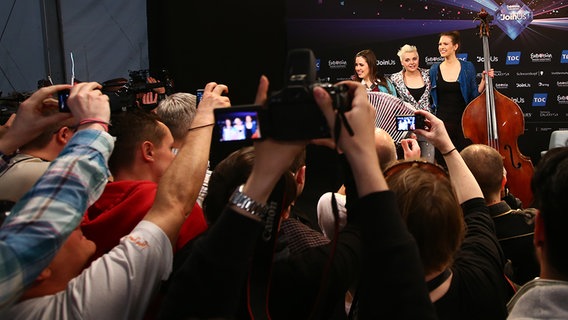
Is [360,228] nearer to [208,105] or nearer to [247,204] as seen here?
[247,204]

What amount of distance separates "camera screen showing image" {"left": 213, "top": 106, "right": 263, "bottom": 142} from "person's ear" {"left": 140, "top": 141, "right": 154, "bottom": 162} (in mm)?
884

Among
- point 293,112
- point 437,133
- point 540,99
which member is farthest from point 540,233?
point 540,99

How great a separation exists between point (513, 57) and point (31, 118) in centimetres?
696

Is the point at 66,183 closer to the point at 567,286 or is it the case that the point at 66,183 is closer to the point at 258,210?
the point at 258,210

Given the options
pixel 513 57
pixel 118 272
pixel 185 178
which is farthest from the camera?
pixel 513 57

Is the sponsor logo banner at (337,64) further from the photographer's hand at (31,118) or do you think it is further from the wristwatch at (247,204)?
the wristwatch at (247,204)

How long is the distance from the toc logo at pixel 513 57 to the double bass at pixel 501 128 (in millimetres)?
2430

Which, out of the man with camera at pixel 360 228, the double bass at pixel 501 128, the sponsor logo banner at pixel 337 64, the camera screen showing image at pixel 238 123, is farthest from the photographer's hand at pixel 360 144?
the sponsor logo banner at pixel 337 64

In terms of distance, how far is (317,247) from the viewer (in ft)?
4.69

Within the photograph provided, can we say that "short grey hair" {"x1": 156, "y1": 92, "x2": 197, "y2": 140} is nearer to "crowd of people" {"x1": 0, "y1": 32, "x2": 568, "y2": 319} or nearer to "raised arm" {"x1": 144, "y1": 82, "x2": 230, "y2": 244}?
"crowd of people" {"x1": 0, "y1": 32, "x2": 568, "y2": 319}

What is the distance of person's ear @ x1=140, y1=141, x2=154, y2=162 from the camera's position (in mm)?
1923

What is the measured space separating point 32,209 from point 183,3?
6361 mm

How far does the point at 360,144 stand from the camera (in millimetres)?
987

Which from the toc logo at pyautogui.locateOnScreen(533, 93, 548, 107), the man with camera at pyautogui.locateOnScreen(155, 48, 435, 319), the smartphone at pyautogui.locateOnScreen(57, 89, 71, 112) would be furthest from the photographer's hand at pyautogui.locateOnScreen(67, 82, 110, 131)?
the toc logo at pyautogui.locateOnScreen(533, 93, 548, 107)
